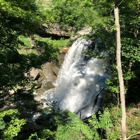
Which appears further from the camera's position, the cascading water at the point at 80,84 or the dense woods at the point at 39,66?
the cascading water at the point at 80,84

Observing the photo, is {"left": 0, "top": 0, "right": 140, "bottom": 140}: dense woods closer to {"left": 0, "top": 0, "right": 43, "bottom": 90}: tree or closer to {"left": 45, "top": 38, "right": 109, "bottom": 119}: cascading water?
{"left": 0, "top": 0, "right": 43, "bottom": 90}: tree

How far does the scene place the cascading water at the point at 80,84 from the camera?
1330 centimetres

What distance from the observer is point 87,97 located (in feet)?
45.9

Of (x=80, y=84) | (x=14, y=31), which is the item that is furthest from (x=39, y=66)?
(x=80, y=84)

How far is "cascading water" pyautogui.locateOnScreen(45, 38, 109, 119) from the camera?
43.7 feet

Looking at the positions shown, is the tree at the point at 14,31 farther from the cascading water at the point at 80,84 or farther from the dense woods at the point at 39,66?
the cascading water at the point at 80,84

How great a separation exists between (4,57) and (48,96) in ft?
29.3

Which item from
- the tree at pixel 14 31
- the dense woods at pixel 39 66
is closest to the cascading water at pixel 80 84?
the dense woods at pixel 39 66

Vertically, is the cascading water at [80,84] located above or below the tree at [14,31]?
below

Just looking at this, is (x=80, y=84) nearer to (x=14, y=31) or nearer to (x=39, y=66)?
(x=39, y=66)

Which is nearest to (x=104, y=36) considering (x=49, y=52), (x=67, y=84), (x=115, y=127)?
(x=49, y=52)

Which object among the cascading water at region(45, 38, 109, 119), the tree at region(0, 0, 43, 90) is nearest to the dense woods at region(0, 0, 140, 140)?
the tree at region(0, 0, 43, 90)

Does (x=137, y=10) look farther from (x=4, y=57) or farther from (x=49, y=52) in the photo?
(x=4, y=57)

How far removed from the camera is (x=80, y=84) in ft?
50.1
